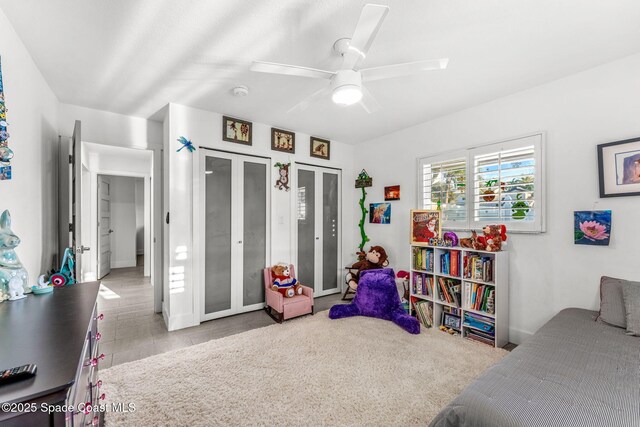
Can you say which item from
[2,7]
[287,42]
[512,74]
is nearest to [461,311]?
[512,74]

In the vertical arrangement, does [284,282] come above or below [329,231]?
below

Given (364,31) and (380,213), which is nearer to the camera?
(364,31)

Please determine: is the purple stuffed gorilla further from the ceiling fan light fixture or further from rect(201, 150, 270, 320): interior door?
the ceiling fan light fixture

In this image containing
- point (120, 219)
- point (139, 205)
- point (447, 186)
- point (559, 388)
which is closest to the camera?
point (559, 388)

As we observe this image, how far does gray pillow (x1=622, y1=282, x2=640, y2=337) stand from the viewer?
1821 millimetres

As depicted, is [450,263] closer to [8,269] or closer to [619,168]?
[619,168]

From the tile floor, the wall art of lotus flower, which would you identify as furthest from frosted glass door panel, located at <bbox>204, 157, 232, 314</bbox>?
the wall art of lotus flower

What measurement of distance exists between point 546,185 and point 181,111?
3837 millimetres

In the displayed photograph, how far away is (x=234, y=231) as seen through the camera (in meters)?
3.54

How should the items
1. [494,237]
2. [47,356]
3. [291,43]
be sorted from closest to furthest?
1. [47,356]
2. [291,43]
3. [494,237]

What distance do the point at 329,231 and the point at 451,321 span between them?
2182 mm

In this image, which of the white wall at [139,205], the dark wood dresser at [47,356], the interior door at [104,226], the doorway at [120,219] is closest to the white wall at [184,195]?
the dark wood dresser at [47,356]

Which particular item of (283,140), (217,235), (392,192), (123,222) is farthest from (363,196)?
(123,222)

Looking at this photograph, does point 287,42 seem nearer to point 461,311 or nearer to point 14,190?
point 14,190
